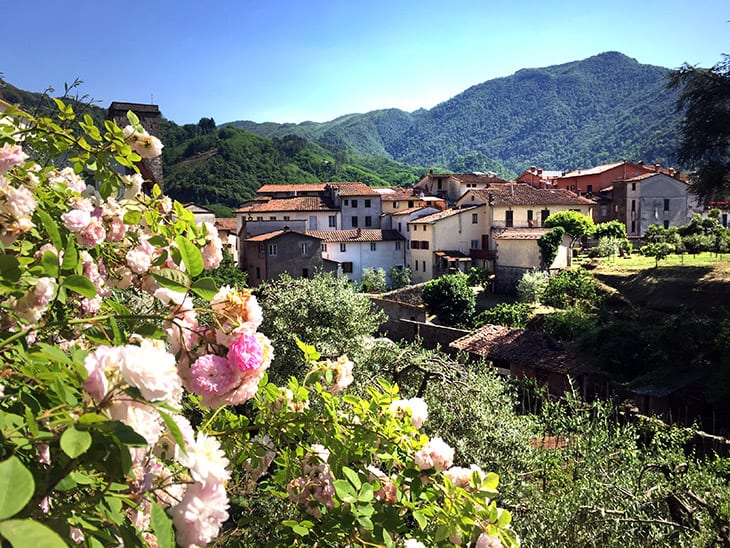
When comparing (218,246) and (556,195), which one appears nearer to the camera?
(218,246)

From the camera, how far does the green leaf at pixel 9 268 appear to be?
5.54ft

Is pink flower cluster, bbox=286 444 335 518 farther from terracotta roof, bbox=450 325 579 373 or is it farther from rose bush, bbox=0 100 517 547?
terracotta roof, bbox=450 325 579 373

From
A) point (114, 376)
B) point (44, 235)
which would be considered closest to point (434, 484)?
point (114, 376)

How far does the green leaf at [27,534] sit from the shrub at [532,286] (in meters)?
28.6

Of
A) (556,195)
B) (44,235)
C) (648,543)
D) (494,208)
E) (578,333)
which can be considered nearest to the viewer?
(44,235)

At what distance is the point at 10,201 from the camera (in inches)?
85.4

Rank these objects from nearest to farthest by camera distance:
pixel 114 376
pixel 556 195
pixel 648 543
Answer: pixel 114 376 < pixel 648 543 < pixel 556 195

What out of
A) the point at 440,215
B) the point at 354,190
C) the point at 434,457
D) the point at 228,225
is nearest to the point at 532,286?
the point at 440,215

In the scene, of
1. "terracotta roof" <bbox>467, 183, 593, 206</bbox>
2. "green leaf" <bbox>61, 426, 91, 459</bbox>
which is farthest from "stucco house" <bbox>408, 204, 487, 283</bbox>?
"green leaf" <bbox>61, 426, 91, 459</bbox>

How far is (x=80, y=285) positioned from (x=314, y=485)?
1749 millimetres

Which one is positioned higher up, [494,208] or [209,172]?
[209,172]

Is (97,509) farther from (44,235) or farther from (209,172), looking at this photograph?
(209,172)

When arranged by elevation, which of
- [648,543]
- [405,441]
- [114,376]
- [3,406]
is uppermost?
[114,376]

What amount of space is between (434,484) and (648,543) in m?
2.63
